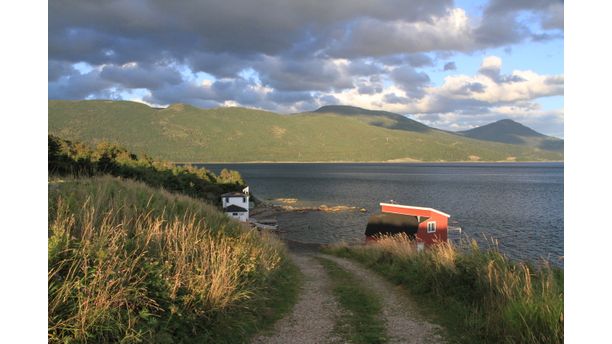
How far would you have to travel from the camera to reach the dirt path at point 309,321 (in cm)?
743

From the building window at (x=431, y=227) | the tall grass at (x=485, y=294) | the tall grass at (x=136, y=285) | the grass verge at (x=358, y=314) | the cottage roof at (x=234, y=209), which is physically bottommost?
the cottage roof at (x=234, y=209)

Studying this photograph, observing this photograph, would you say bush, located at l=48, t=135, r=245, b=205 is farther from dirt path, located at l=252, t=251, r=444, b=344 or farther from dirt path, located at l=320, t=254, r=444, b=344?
dirt path, located at l=320, t=254, r=444, b=344

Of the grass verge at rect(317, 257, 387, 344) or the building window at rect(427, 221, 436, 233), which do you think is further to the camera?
the building window at rect(427, 221, 436, 233)

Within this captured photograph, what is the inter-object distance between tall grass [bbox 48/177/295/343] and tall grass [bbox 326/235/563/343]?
4.34m

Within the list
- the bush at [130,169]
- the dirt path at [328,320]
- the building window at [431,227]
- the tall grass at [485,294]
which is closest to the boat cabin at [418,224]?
the building window at [431,227]

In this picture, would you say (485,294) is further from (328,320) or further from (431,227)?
(431,227)

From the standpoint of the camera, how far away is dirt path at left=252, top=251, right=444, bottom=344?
7.46 metres

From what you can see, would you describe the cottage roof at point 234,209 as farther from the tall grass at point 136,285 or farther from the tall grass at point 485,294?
the tall grass at point 136,285

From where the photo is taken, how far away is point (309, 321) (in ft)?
28.1

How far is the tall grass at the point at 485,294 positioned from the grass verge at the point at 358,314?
1.36 m

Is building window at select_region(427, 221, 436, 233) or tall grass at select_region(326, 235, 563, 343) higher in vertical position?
tall grass at select_region(326, 235, 563, 343)

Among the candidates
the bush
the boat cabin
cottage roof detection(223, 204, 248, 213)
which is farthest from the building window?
cottage roof detection(223, 204, 248, 213)
